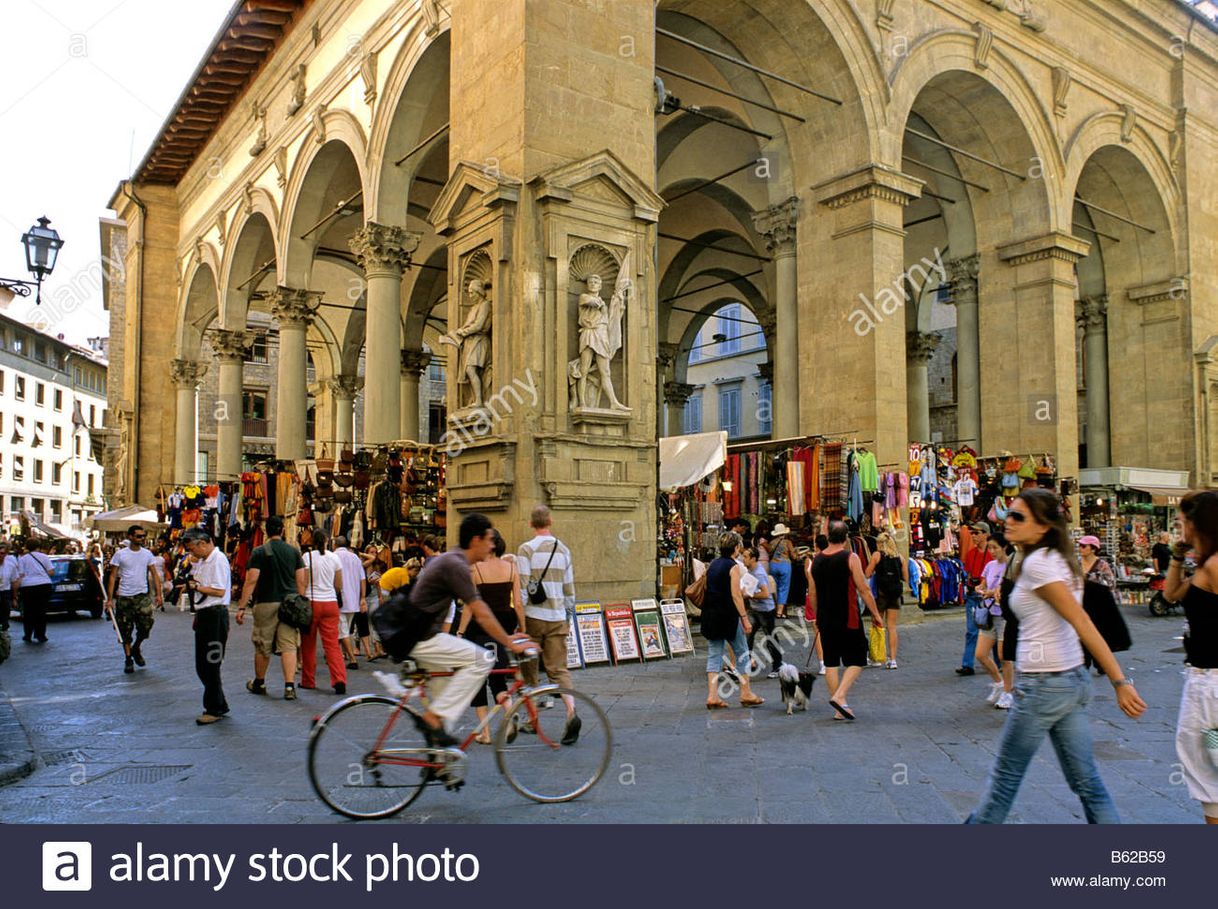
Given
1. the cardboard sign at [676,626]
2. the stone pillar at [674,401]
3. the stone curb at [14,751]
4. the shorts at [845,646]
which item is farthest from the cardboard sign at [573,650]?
the stone pillar at [674,401]

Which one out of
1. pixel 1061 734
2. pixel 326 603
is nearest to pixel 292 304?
pixel 326 603

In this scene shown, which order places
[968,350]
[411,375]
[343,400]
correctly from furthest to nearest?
[343,400] < [411,375] < [968,350]

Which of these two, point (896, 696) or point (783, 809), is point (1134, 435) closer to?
point (896, 696)

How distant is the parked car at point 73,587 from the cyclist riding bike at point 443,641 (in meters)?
16.2

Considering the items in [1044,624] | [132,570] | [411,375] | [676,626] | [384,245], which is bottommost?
[676,626]

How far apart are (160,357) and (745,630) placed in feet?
82.6

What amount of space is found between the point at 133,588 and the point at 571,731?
7.01 m

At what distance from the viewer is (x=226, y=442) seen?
24.2 m

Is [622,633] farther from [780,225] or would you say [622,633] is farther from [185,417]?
[185,417]

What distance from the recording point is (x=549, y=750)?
220 inches

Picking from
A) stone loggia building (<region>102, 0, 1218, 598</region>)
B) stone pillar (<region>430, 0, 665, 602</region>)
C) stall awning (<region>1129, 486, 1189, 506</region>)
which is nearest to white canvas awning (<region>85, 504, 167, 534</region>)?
stone loggia building (<region>102, 0, 1218, 598</region>)

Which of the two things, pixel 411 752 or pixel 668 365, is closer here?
pixel 411 752

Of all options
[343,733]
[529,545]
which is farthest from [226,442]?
[343,733]

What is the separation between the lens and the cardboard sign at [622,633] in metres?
10.6
